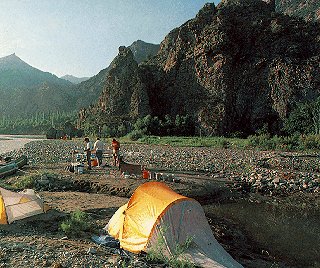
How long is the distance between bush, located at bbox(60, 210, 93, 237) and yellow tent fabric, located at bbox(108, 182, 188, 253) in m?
0.76

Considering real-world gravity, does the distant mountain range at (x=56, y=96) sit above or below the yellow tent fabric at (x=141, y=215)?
above

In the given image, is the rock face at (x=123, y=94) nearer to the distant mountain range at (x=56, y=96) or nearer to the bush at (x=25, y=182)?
the bush at (x=25, y=182)

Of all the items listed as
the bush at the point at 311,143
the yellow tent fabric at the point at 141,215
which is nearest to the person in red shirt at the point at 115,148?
the yellow tent fabric at the point at 141,215

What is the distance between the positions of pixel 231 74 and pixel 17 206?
59.2 metres

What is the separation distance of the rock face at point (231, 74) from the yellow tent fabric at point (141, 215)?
169 feet

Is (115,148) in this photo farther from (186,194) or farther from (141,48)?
(141,48)

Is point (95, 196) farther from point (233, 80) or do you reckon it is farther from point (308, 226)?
point (233, 80)

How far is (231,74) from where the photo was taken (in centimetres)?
6500

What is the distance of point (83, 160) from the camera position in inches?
941

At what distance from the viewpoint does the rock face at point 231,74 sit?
58656 millimetres

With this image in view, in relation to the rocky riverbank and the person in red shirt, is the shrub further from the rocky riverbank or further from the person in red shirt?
the person in red shirt

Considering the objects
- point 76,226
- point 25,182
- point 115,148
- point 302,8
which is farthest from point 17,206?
point 302,8

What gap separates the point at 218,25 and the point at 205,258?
63.2 metres

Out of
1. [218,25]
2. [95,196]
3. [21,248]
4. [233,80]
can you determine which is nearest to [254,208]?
[95,196]
